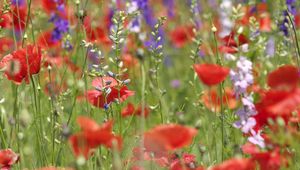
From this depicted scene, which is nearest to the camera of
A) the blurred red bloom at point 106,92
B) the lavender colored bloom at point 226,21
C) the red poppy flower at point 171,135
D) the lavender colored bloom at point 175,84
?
the red poppy flower at point 171,135

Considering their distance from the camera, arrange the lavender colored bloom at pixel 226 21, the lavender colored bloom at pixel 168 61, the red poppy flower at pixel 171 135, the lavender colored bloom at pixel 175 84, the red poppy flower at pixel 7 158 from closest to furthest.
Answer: the red poppy flower at pixel 171 135 < the red poppy flower at pixel 7 158 < the lavender colored bloom at pixel 226 21 < the lavender colored bloom at pixel 175 84 < the lavender colored bloom at pixel 168 61

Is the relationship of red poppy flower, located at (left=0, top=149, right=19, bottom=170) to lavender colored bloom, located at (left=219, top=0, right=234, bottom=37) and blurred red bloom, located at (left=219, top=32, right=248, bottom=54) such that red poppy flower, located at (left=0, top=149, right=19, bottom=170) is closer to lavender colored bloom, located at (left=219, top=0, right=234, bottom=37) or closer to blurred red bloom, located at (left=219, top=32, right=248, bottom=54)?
blurred red bloom, located at (left=219, top=32, right=248, bottom=54)

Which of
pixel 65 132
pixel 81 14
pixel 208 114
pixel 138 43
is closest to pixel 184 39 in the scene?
pixel 138 43

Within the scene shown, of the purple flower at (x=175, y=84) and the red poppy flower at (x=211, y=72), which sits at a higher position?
the red poppy flower at (x=211, y=72)

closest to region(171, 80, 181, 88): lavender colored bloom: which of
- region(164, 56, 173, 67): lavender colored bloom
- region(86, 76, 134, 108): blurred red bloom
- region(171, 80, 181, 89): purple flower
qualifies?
region(171, 80, 181, 89): purple flower

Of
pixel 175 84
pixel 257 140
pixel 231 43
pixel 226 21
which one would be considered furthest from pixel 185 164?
pixel 175 84

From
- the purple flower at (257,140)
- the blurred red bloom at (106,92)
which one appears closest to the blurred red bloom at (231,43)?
the blurred red bloom at (106,92)

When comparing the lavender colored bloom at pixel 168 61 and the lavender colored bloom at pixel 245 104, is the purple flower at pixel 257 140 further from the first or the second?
the lavender colored bloom at pixel 168 61

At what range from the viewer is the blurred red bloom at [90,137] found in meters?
0.99

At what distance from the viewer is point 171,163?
4.43 feet

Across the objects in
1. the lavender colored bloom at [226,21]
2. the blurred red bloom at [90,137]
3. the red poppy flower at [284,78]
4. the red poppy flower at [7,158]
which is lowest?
the red poppy flower at [7,158]

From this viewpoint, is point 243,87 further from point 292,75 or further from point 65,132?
point 65,132

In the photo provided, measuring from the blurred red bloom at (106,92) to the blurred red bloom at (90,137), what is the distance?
425mm

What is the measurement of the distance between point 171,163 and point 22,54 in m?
0.40
